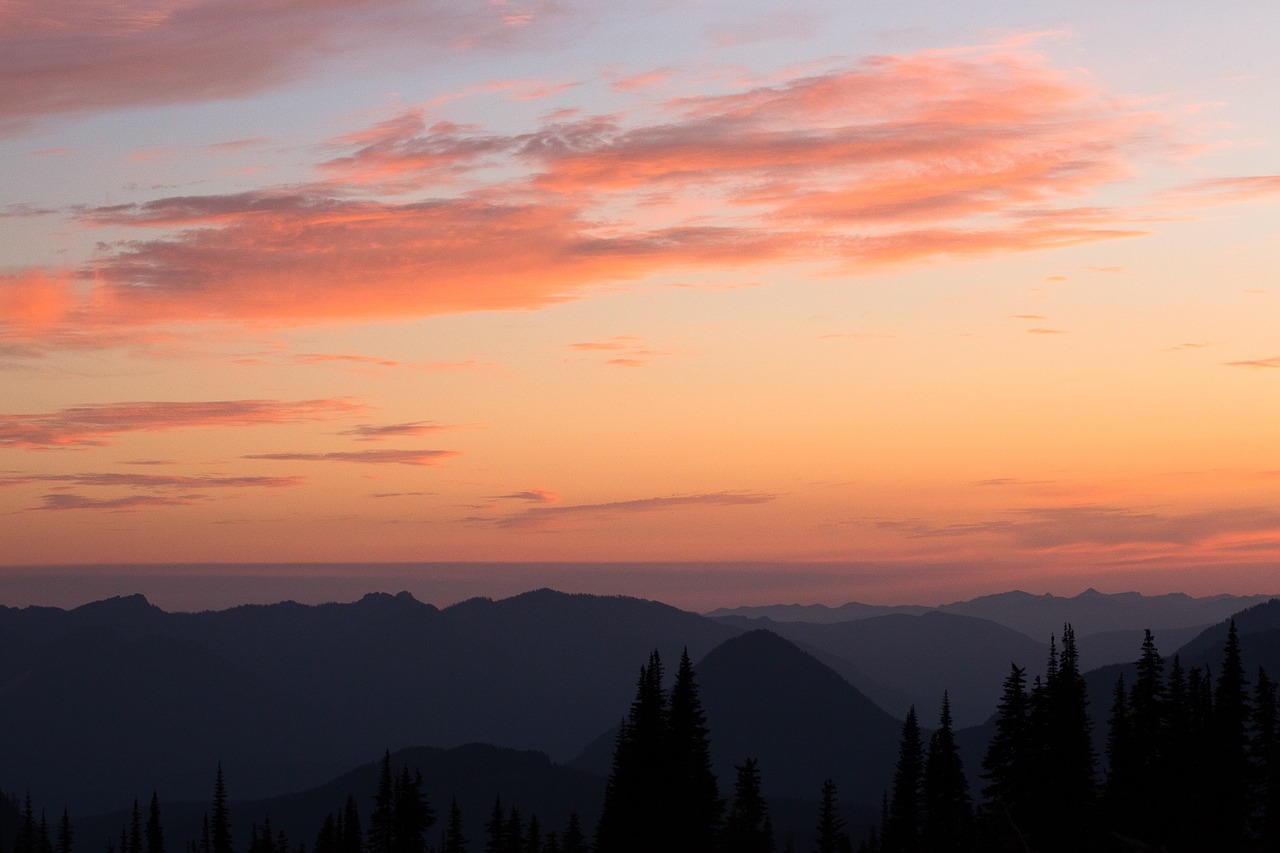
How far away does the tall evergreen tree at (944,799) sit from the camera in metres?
74.4

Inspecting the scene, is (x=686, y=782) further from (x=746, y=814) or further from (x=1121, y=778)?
(x=1121, y=778)

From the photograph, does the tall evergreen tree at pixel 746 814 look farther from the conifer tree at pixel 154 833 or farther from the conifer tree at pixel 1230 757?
the conifer tree at pixel 154 833

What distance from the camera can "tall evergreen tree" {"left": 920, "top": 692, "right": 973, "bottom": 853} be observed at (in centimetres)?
7444

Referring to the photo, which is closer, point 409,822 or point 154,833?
point 409,822

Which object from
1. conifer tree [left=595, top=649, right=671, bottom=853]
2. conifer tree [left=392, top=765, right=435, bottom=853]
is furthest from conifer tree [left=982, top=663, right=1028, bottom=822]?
conifer tree [left=392, top=765, right=435, bottom=853]

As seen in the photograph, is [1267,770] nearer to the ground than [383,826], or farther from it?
farther from it

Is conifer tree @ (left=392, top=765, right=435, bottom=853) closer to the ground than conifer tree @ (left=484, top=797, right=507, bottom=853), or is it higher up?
higher up

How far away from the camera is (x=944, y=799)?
75.6 meters

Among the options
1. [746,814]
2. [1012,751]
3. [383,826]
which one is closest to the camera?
[1012,751]

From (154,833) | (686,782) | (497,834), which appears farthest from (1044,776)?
(154,833)

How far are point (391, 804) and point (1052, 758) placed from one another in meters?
47.1

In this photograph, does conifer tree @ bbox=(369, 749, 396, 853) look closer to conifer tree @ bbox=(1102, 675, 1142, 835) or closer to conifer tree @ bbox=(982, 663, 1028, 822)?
conifer tree @ bbox=(982, 663, 1028, 822)

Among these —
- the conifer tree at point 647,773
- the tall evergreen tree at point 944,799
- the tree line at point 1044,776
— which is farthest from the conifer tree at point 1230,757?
the conifer tree at point 647,773

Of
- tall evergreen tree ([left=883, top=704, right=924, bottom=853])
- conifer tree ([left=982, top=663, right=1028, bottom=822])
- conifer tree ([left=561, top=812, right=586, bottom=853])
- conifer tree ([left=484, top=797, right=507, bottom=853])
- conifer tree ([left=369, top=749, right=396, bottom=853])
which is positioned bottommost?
conifer tree ([left=561, top=812, right=586, bottom=853])
